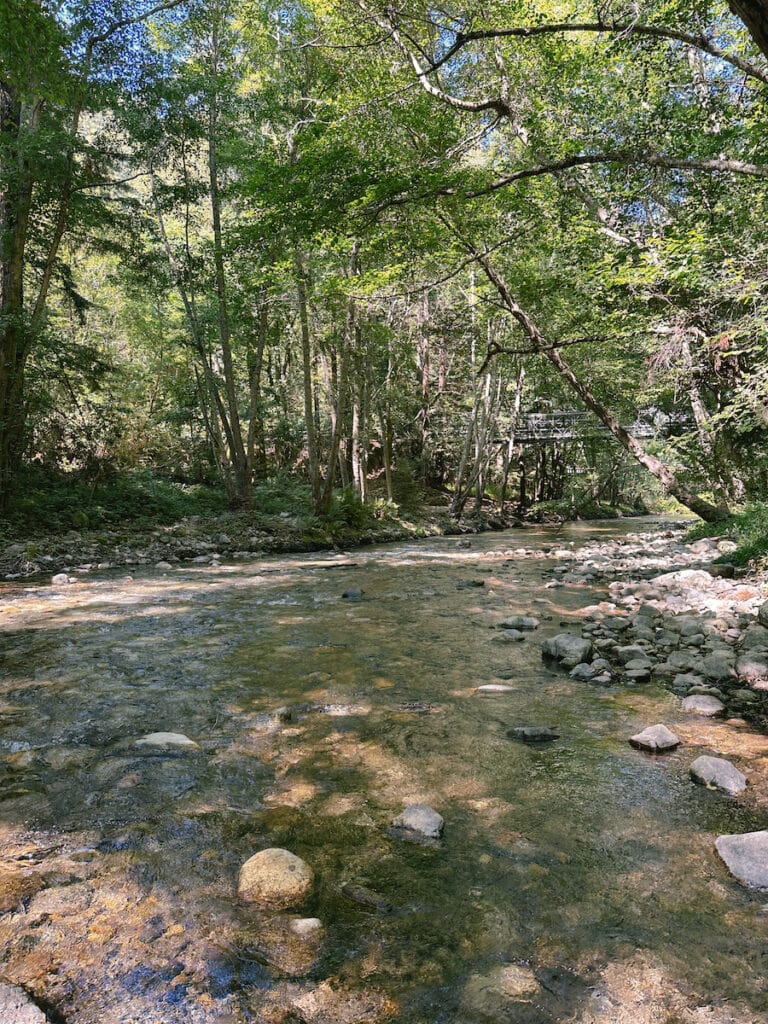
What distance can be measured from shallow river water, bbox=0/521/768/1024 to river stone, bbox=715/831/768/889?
0.05 meters

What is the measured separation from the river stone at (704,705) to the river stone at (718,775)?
2.60 feet

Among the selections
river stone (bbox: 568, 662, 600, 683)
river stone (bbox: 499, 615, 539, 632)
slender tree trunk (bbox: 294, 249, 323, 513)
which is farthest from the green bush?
slender tree trunk (bbox: 294, 249, 323, 513)

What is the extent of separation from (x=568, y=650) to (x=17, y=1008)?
4.13 meters

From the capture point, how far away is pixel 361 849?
7.14 ft

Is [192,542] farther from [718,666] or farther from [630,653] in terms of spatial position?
[718,666]

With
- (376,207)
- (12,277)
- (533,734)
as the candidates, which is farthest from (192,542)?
(533,734)

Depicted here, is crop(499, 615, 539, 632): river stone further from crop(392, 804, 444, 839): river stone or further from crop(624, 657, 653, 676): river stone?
crop(392, 804, 444, 839): river stone

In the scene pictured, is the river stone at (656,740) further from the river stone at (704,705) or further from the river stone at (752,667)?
the river stone at (752,667)

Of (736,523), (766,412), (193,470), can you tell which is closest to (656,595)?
(766,412)

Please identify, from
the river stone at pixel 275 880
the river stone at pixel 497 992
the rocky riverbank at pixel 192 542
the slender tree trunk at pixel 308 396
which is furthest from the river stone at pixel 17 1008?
the slender tree trunk at pixel 308 396

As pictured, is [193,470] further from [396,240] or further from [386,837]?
[386,837]

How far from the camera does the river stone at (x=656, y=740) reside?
118 inches

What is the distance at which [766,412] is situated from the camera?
8219 millimetres

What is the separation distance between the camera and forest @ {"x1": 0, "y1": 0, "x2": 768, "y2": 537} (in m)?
6.21
